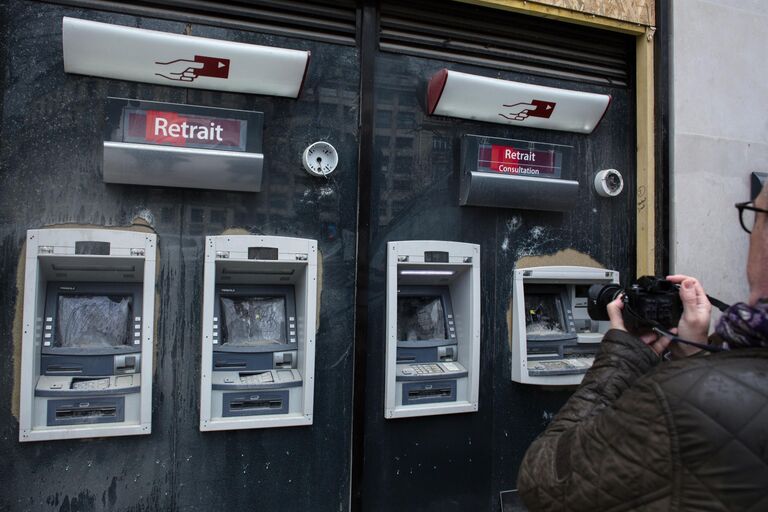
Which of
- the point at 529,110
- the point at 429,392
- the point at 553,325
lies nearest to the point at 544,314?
the point at 553,325

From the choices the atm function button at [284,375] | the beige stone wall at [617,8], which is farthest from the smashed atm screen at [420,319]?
the beige stone wall at [617,8]

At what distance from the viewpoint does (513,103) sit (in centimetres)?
365

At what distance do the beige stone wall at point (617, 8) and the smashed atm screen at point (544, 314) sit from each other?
2.07m

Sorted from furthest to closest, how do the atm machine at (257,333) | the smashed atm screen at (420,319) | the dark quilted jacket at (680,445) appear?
the smashed atm screen at (420,319)
the atm machine at (257,333)
the dark quilted jacket at (680,445)

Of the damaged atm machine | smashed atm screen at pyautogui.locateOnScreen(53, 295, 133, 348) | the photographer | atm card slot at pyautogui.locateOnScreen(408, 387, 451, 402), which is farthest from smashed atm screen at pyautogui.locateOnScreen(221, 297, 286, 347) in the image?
the photographer

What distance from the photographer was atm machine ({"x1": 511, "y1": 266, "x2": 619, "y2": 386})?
3686 millimetres

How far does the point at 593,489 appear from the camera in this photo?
4.08 feet

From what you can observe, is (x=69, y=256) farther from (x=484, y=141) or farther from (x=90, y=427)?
(x=484, y=141)

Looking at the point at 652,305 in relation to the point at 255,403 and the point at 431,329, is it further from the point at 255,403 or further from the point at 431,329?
the point at 255,403

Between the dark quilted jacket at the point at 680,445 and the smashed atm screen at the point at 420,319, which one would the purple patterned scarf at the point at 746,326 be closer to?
the dark quilted jacket at the point at 680,445

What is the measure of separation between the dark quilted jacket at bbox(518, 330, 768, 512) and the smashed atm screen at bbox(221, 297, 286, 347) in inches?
87.7

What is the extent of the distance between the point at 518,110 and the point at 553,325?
155 cm

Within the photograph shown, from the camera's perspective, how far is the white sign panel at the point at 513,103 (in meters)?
3.48

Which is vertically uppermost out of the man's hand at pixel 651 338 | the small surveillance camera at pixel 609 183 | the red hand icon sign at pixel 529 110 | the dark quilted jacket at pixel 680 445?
the red hand icon sign at pixel 529 110
